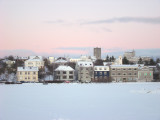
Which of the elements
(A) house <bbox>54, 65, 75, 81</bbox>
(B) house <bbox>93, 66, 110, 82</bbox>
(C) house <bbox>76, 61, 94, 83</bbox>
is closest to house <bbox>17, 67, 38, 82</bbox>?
(A) house <bbox>54, 65, 75, 81</bbox>

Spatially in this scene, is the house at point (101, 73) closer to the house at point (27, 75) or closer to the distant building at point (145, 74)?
the distant building at point (145, 74)

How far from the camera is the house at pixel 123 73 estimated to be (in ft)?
282

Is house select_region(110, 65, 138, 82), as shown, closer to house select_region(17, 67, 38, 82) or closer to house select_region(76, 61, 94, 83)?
house select_region(76, 61, 94, 83)

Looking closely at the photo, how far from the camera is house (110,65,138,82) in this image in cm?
8594

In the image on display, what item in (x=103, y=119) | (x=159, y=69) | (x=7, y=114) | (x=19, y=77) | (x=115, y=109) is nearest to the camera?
(x=103, y=119)

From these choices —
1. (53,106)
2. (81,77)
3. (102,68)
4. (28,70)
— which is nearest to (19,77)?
(28,70)

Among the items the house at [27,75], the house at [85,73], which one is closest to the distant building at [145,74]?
the house at [85,73]

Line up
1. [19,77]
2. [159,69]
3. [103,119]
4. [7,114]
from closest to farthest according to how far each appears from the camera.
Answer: [103,119]
[7,114]
[19,77]
[159,69]

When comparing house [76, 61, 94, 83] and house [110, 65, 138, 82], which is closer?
house [110, 65, 138, 82]

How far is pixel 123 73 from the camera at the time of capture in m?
86.2

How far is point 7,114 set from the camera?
21828 mm

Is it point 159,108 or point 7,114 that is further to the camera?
point 159,108

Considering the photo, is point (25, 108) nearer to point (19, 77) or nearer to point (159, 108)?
point (159, 108)

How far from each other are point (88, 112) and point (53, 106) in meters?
4.22
